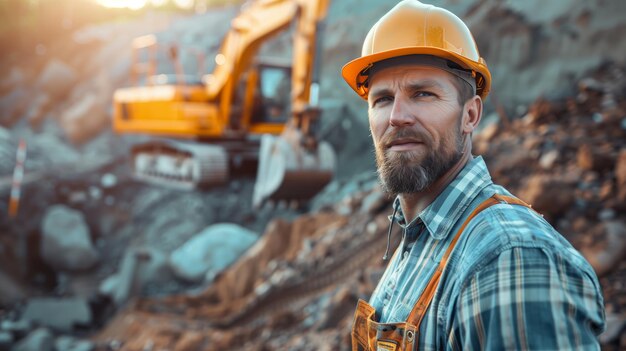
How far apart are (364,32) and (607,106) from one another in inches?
295

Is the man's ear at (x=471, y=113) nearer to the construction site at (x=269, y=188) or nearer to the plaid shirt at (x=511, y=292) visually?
the plaid shirt at (x=511, y=292)

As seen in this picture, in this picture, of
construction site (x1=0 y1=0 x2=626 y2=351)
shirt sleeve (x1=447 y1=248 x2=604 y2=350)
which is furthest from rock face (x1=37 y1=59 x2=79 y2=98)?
shirt sleeve (x1=447 y1=248 x2=604 y2=350)

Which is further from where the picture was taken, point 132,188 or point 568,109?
point 132,188

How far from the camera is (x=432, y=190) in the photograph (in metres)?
1.43

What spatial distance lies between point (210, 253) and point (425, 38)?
6879 mm

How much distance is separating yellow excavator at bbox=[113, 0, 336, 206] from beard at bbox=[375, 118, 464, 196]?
5.55m

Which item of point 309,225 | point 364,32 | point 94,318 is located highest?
point 364,32

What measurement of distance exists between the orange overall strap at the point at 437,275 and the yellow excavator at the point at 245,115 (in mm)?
5779

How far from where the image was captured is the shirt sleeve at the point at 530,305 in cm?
96

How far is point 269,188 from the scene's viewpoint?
754 centimetres

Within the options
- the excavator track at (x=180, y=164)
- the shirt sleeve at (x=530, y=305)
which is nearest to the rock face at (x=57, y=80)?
A: the excavator track at (x=180, y=164)

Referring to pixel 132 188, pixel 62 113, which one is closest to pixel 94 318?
pixel 132 188

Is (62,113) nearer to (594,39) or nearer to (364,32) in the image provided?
(364,32)

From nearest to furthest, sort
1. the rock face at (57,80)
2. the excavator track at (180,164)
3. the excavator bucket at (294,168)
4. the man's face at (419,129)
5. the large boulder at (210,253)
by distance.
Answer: the man's face at (419,129), the excavator bucket at (294,168), the large boulder at (210,253), the excavator track at (180,164), the rock face at (57,80)
